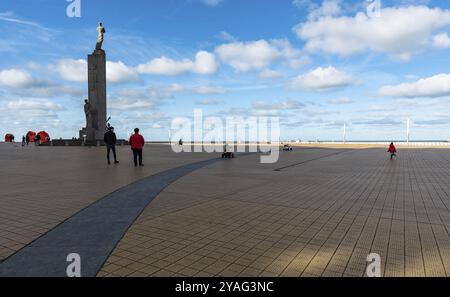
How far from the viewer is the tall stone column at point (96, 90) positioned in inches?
1688

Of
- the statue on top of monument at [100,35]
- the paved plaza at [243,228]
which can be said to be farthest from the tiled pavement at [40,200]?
the statue on top of monument at [100,35]

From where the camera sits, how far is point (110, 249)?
163 inches

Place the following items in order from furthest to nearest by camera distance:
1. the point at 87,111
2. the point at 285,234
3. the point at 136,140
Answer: the point at 87,111 < the point at 136,140 < the point at 285,234

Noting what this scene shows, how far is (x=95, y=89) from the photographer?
141 ft

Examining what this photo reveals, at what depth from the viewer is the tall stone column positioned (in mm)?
42875

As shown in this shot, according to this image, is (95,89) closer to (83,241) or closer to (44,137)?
(44,137)

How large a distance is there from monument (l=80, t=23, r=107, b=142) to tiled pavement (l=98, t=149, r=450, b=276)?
126 feet

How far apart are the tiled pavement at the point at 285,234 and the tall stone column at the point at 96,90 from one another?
1511 inches

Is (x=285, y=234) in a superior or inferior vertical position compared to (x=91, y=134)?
inferior

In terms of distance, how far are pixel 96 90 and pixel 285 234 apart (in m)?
43.6

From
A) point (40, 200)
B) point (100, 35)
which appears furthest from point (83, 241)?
point (100, 35)

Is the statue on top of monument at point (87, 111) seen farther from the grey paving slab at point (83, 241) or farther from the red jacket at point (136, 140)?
the grey paving slab at point (83, 241)

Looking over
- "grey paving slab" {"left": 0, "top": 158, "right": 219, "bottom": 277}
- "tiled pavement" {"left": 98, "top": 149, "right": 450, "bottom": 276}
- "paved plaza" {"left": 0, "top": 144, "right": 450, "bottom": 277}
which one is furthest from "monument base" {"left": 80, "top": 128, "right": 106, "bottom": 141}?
"grey paving slab" {"left": 0, "top": 158, "right": 219, "bottom": 277}
